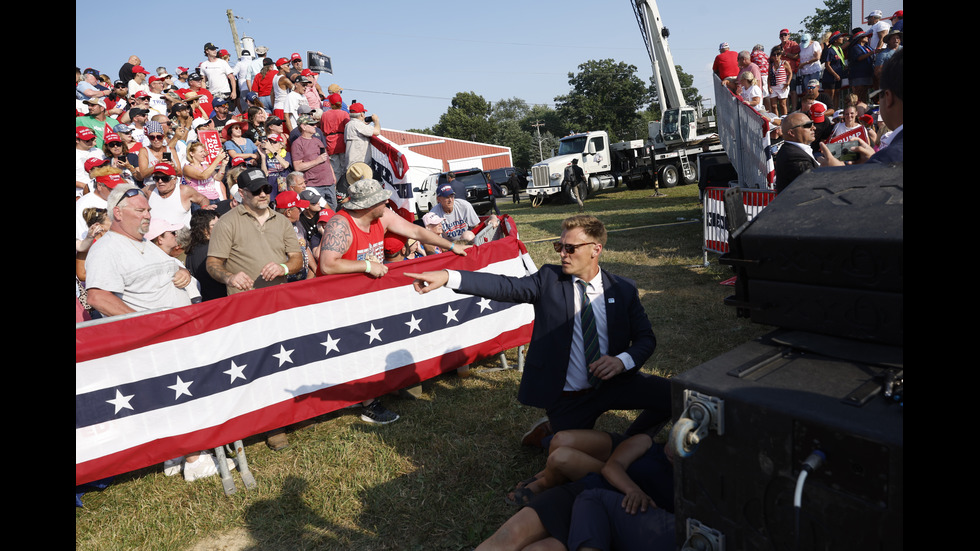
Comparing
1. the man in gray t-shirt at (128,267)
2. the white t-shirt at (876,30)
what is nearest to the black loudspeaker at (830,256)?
the man in gray t-shirt at (128,267)

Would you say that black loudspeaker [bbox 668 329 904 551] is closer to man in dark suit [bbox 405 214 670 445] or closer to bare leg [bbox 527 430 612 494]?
bare leg [bbox 527 430 612 494]

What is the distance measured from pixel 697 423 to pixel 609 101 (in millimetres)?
74131

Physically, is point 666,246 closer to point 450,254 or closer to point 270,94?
point 450,254

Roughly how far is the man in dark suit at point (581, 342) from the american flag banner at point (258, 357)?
1779 millimetres

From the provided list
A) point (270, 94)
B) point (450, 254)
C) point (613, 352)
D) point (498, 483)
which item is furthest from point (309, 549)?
point (270, 94)

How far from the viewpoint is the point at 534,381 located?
395cm

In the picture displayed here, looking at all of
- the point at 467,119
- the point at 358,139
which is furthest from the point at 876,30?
the point at 467,119

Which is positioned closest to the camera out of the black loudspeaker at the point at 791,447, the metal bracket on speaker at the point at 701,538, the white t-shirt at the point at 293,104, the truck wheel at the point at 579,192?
the black loudspeaker at the point at 791,447

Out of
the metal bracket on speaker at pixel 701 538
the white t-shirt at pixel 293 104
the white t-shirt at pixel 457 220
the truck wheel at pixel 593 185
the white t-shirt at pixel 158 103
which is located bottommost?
the metal bracket on speaker at pixel 701 538

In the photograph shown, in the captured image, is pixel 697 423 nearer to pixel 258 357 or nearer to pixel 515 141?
pixel 258 357

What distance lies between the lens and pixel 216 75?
16.0 meters

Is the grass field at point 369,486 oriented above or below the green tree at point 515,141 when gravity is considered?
below

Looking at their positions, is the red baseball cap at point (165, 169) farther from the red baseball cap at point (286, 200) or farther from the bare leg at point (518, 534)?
the bare leg at point (518, 534)

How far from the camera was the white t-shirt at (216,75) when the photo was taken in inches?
626
